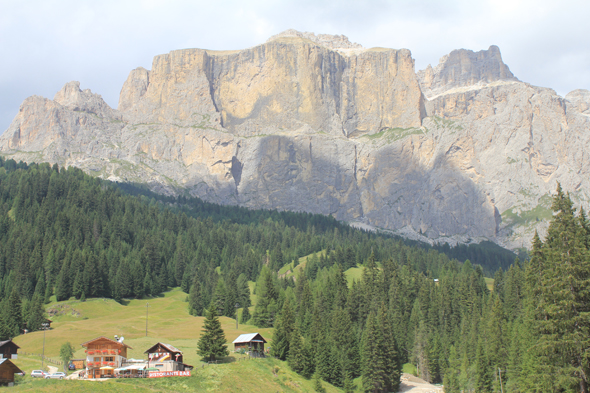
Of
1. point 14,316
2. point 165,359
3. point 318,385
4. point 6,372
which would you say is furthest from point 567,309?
point 14,316

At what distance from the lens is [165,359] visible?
2926 inches

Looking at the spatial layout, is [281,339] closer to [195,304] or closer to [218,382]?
[218,382]

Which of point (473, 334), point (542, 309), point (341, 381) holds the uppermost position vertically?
point (542, 309)

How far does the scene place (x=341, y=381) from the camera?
9319 centimetres

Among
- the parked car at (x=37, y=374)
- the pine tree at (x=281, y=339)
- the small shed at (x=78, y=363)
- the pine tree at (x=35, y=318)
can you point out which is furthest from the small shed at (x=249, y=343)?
the pine tree at (x=35, y=318)

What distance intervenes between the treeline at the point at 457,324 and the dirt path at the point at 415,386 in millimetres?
2826

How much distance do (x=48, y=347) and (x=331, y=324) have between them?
49.6m

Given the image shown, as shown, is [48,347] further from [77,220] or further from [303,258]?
[303,258]

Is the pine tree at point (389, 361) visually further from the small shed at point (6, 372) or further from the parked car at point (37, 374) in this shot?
the small shed at point (6, 372)

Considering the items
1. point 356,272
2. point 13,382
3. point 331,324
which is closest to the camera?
point 13,382

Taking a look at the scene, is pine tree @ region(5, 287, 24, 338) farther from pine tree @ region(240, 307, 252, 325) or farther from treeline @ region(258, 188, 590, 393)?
treeline @ region(258, 188, 590, 393)

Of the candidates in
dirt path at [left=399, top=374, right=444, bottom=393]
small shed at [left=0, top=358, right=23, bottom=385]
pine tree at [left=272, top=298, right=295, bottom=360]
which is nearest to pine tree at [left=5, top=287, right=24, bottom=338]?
small shed at [left=0, top=358, right=23, bottom=385]

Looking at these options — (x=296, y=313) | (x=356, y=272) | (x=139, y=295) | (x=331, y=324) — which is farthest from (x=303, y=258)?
(x=331, y=324)

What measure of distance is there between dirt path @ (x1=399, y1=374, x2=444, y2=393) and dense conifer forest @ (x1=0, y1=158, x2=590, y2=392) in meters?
2.75
